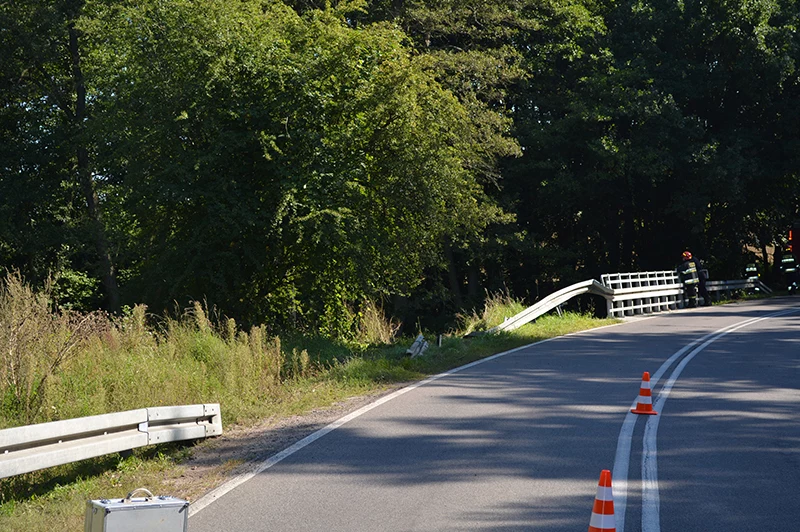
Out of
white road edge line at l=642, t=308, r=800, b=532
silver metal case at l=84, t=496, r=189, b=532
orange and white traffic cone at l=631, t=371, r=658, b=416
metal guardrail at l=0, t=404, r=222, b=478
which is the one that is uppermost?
metal guardrail at l=0, t=404, r=222, b=478

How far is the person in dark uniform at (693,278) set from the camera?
29938mm

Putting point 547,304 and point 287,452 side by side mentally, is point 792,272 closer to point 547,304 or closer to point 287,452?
point 547,304

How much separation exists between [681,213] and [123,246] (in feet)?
76.6

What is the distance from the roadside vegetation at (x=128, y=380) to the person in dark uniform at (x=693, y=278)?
1685 centimetres

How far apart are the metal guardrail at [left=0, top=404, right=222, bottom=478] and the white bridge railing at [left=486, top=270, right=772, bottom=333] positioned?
421 inches

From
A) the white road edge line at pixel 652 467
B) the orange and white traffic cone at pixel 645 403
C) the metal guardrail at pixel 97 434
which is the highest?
the metal guardrail at pixel 97 434

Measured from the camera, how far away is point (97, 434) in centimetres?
784

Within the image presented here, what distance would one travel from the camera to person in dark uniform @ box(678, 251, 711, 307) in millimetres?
29938

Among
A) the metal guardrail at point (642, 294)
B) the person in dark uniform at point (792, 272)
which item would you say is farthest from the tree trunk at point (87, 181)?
the person in dark uniform at point (792, 272)

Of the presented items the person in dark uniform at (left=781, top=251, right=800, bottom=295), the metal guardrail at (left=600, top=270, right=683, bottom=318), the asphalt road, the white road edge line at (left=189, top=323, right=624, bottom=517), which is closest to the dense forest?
the person in dark uniform at (left=781, top=251, right=800, bottom=295)

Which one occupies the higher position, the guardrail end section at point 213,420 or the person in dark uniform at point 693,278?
Answer: the person in dark uniform at point 693,278

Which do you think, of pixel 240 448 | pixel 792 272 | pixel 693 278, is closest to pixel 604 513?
pixel 240 448

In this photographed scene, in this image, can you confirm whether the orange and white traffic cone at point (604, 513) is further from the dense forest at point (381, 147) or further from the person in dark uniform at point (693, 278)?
the person in dark uniform at point (693, 278)

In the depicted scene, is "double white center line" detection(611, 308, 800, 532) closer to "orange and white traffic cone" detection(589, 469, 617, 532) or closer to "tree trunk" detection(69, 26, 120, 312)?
"orange and white traffic cone" detection(589, 469, 617, 532)
